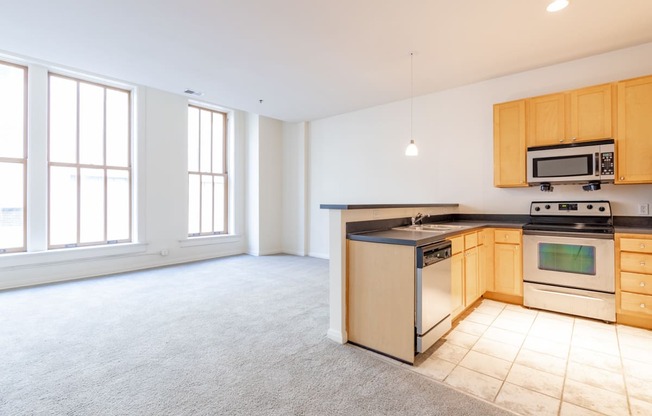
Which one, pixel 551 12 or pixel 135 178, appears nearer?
pixel 551 12

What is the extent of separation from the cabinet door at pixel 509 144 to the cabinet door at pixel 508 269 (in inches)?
34.5

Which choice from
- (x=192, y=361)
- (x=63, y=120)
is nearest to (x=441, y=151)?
(x=192, y=361)

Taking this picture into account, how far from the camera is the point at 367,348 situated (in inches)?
97.8

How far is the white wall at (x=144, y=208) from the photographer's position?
174 inches

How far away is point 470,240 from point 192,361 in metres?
2.80

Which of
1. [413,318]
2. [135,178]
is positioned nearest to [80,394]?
[413,318]

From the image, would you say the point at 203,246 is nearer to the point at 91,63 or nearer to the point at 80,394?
the point at 91,63

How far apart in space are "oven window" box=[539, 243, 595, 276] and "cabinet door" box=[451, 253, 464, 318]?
1086 mm

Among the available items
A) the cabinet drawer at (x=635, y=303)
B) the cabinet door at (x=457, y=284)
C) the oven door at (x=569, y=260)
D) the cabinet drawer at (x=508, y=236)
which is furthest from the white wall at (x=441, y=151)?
the cabinet door at (x=457, y=284)

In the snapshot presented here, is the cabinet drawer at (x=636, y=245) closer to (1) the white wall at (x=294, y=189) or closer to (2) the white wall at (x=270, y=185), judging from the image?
(1) the white wall at (x=294, y=189)

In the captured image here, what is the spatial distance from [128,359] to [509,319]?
3.49 m

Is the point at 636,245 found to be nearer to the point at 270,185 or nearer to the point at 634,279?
the point at 634,279

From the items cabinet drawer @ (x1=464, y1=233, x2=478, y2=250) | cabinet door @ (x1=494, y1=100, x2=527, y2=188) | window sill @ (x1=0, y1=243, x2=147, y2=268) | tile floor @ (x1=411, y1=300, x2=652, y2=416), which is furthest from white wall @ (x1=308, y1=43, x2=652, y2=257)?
window sill @ (x1=0, y1=243, x2=147, y2=268)

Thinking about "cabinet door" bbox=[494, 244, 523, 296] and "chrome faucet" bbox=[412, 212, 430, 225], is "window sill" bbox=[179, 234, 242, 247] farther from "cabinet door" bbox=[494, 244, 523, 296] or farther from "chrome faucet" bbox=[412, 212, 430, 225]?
"cabinet door" bbox=[494, 244, 523, 296]
